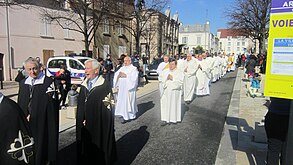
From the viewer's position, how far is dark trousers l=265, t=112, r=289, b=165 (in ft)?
11.7

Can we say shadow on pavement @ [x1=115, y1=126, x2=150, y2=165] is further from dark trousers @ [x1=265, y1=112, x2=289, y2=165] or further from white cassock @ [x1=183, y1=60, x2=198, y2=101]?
white cassock @ [x1=183, y1=60, x2=198, y2=101]

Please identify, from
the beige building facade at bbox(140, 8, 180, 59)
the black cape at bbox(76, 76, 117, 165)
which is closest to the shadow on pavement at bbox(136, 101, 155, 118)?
the black cape at bbox(76, 76, 117, 165)

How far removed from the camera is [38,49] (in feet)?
68.0

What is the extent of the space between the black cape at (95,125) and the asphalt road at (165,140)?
82 cm

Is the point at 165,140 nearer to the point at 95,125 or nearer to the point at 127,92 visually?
the point at 127,92

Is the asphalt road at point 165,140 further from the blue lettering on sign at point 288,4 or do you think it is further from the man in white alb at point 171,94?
the blue lettering on sign at point 288,4

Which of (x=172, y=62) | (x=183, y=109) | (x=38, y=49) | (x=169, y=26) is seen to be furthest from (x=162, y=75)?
(x=169, y=26)

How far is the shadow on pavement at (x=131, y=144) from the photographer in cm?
497

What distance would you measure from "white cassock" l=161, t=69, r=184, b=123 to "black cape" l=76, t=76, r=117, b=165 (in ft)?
11.1

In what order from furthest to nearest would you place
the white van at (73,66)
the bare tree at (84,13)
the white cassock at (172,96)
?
1. the bare tree at (84,13)
2. the white van at (73,66)
3. the white cassock at (172,96)

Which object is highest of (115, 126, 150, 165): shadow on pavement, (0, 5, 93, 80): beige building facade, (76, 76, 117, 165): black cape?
(0, 5, 93, 80): beige building facade

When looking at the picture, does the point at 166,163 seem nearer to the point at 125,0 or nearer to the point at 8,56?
the point at 8,56

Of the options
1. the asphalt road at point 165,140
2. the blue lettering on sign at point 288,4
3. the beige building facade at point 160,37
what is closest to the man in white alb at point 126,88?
the asphalt road at point 165,140

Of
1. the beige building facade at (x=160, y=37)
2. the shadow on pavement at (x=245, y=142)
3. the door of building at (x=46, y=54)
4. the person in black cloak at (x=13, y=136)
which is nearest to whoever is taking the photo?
the person in black cloak at (x=13, y=136)
